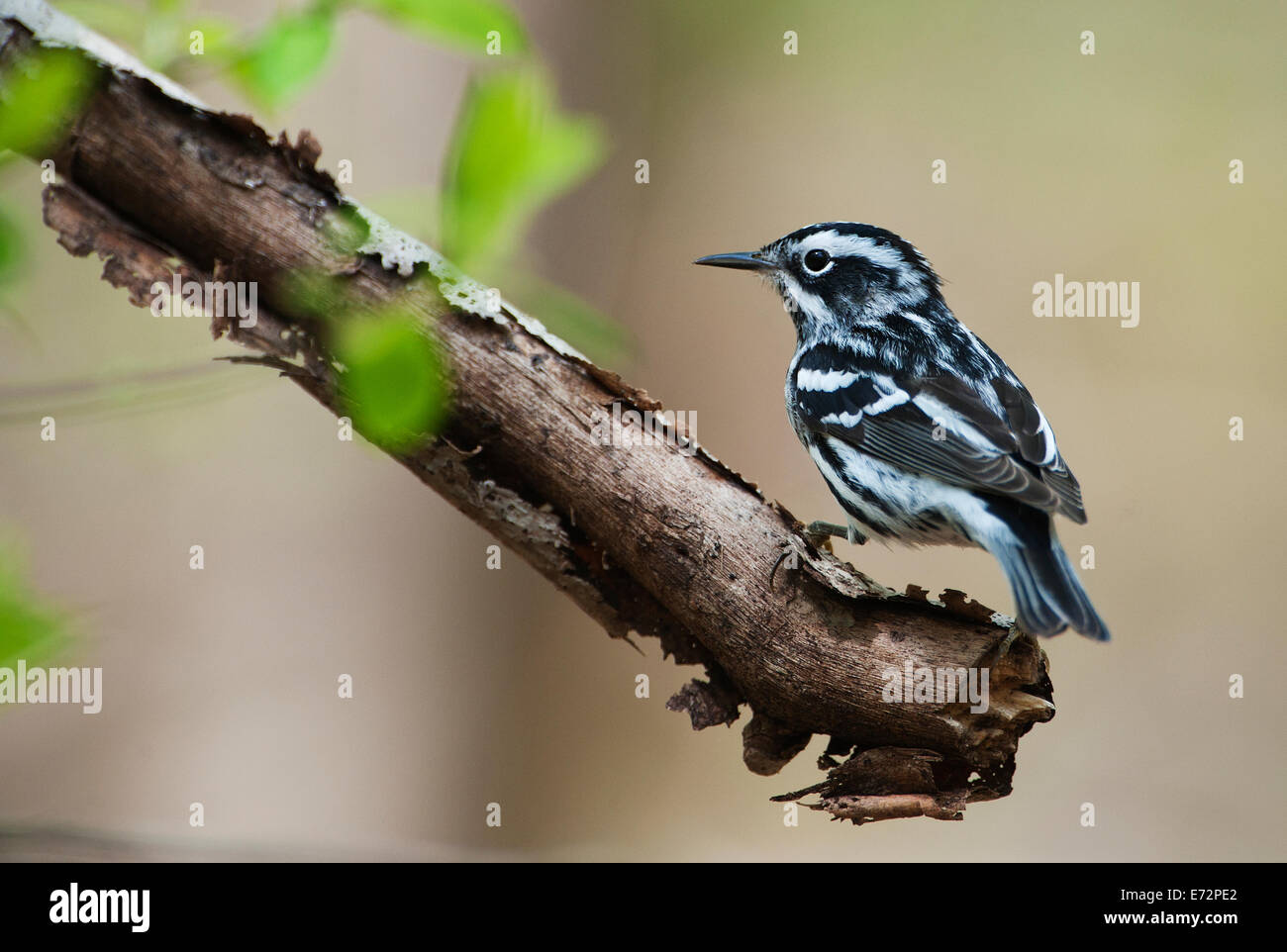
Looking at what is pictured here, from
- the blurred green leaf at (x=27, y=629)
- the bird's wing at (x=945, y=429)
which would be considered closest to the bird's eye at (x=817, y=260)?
the bird's wing at (x=945, y=429)

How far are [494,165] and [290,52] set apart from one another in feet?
1.82

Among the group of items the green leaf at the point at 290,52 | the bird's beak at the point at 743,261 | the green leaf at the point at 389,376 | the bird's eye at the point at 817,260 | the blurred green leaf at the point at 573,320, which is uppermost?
the bird's beak at the point at 743,261

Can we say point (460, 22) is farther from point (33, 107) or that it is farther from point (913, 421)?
point (913, 421)

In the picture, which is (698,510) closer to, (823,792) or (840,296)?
(823,792)

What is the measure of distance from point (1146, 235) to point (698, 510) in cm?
525

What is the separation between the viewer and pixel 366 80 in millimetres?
4883

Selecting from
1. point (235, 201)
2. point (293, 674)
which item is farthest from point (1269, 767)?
point (235, 201)

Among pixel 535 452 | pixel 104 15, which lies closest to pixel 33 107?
pixel 104 15

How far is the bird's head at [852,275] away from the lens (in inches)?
154

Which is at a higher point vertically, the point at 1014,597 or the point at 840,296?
the point at 840,296

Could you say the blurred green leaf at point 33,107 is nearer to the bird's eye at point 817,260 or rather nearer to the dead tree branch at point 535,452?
the dead tree branch at point 535,452

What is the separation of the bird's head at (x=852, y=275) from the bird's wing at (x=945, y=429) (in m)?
0.43

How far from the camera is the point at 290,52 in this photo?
157 centimetres

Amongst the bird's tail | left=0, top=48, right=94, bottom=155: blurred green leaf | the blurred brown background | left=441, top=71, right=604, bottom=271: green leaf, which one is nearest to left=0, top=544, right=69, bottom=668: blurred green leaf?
left=0, top=48, right=94, bottom=155: blurred green leaf
